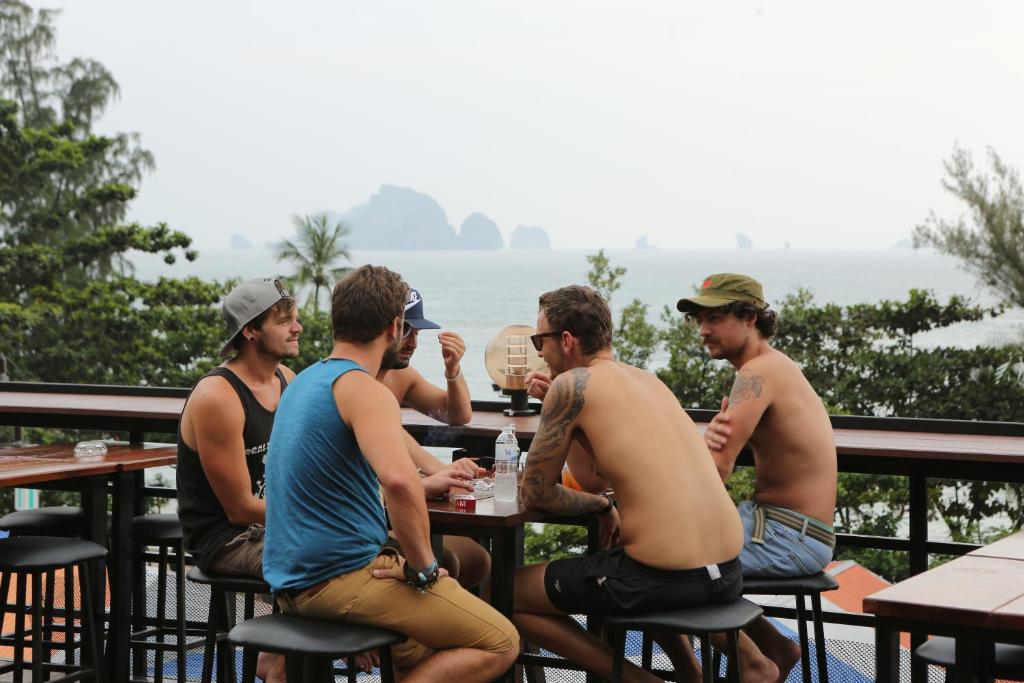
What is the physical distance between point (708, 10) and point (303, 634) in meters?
45.2

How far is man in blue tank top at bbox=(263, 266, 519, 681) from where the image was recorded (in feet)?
9.29

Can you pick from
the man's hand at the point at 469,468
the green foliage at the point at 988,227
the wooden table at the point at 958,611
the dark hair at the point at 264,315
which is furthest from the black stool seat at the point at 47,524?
the green foliage at the point at 988,227

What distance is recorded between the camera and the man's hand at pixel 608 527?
353 cm

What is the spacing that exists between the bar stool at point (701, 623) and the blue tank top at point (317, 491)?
0.66 metres

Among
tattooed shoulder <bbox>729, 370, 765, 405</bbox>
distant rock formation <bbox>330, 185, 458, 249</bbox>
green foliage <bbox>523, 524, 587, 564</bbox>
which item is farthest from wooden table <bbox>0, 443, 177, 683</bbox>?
distant rock formation <bbox>330, 185, 458, 249</bbox>

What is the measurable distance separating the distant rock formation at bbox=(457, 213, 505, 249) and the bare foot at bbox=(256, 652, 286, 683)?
51501 millimetres

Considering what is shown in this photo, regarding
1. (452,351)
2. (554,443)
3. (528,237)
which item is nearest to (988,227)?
(452,351)

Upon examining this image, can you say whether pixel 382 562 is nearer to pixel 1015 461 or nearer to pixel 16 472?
pixel 16 472

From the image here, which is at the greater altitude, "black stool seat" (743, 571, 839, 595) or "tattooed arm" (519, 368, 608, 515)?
"tattooed arm" (519, 368, 608, 515)

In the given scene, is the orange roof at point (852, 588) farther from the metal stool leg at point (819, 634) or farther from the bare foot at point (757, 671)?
the bare foot at point (757, 671)

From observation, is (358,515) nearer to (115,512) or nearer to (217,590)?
(217,590)

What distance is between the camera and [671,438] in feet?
10.2

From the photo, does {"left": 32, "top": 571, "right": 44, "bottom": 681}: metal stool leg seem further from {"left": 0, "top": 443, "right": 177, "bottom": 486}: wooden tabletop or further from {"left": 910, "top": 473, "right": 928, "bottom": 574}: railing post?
{"left": 910, "top": 473, "right": 928, "bottom": 574}: railing post

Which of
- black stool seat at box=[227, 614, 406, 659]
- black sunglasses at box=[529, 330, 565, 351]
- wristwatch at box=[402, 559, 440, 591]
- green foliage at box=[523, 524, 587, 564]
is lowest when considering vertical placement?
green foliage at box=[523, 524, 587, 564]
